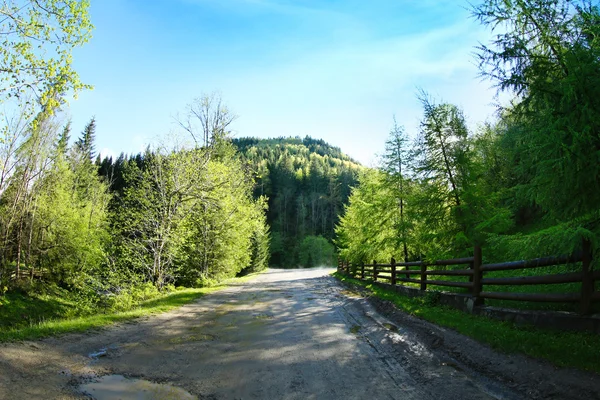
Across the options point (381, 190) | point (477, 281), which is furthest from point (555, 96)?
point (381, 190)

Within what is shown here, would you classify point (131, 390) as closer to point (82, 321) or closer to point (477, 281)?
point (82, 321)

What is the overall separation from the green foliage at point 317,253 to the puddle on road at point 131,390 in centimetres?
7312

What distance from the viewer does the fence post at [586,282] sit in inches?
198

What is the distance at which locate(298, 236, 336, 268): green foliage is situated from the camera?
253ft

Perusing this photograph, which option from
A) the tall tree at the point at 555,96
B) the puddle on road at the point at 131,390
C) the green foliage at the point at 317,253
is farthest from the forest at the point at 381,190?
the green foliage at the point at 317,253

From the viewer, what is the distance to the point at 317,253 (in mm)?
77438

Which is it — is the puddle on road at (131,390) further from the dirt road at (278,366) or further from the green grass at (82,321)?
the green grass at (82,321)

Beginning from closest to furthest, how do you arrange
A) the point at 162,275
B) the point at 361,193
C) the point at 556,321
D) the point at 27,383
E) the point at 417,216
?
the point at 27,383, the point at 556,321, the point at 417,216, the point at 162,275, the point at 361,193

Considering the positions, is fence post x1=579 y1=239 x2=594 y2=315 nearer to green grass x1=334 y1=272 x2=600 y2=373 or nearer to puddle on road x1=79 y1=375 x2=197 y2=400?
green grass x1=334 y1=272 x2=600 y2=373

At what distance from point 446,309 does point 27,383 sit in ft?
28.3

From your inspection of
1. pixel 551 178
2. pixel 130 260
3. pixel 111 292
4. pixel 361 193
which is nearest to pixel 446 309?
pixel 551 178

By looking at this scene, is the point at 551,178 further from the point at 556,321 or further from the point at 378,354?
the point at 378,354

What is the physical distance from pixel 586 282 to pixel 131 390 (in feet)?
21.0

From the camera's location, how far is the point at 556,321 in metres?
5.41
